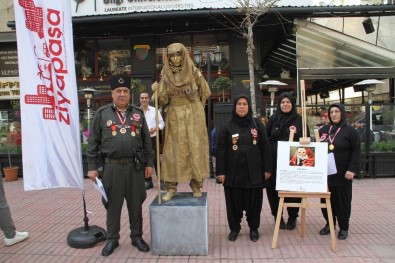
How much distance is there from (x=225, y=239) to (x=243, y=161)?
1.08 metres

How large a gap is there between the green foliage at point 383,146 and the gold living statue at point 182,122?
6.52m

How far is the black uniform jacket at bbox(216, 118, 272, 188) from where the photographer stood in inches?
181

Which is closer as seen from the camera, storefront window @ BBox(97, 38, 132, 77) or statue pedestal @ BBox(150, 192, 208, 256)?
statue pedestal @ BBox(150, 192, 208, 256)

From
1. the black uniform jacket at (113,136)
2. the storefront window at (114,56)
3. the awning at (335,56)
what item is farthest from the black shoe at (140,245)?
the storefront window at (114,56)

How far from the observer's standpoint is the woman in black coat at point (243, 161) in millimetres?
4605

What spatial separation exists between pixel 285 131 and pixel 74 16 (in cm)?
961

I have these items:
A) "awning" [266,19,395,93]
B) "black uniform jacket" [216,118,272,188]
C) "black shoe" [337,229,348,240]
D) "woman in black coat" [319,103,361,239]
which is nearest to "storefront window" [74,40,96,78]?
"awning" [266,19,395,93]

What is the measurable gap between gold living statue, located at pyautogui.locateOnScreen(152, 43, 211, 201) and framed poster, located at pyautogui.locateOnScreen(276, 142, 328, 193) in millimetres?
918

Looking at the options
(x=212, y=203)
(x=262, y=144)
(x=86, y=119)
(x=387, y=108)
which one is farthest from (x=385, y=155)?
(x=86, y=119)

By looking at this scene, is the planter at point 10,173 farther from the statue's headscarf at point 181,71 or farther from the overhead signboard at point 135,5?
the statue's headscarf at point 181,71

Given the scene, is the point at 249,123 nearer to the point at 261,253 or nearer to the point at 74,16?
the point at 261,253

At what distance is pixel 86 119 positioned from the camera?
9945mm

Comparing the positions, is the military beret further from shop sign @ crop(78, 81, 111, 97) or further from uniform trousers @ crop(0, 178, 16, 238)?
shop sign @ crop(78, 81, 111, 97)

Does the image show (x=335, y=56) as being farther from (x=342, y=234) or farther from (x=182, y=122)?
(x=182, y=122)
